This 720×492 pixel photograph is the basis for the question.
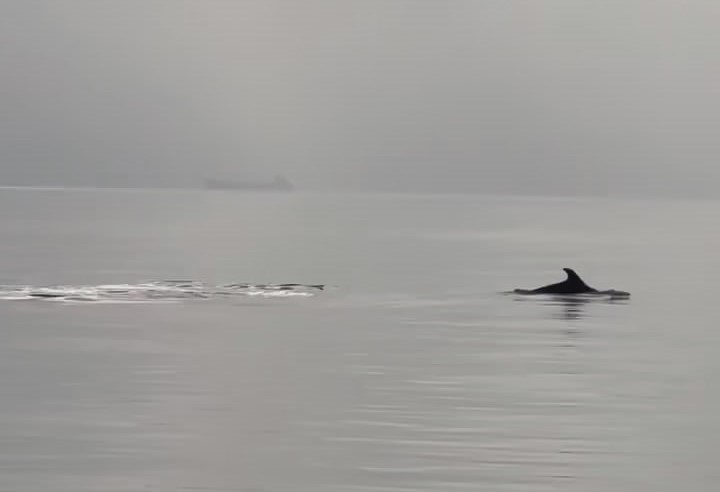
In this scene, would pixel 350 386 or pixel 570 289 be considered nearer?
pixel 350 386

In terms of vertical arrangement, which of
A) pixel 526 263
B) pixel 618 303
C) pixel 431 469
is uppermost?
pixel 526 263

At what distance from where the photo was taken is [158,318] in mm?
51500

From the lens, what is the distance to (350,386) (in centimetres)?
3500

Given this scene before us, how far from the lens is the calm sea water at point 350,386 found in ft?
82.9

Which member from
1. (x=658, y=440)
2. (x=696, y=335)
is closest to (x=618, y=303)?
(x=696, y=335)

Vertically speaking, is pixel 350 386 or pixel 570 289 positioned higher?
pixel 570 289

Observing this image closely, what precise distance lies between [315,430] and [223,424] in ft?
5.07

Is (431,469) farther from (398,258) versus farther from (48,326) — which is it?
(398,258)

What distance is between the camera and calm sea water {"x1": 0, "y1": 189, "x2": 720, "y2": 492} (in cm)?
2527

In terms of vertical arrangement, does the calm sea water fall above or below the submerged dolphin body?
below

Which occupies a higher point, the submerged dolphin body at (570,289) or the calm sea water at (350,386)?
the submerged dolphin body at (570,289)

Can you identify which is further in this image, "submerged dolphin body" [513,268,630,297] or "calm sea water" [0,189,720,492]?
"submerged dolphin body" [513,268,630,297]

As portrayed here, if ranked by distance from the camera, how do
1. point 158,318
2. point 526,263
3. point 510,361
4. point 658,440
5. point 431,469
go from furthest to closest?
point 526,263 → point 158,318 → point 510,361 → point 658,440 → point 431,469

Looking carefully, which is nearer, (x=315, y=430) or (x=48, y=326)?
(x=315, y=430)
